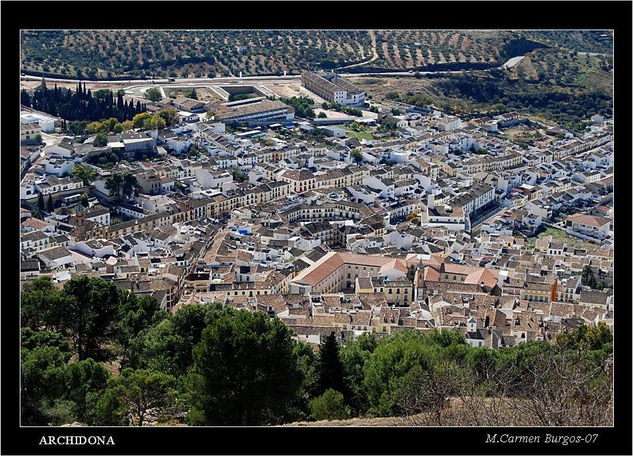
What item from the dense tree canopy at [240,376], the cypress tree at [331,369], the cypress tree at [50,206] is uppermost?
the dense tree canopy at [240,376]

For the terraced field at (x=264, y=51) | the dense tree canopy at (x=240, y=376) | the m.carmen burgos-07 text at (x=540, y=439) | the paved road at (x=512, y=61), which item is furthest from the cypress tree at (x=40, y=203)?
the paved road at (x=512, y=61)

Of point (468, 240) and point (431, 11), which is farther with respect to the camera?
point (468, 240)

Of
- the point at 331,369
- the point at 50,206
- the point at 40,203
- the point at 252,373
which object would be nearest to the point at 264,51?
the point at 50,206

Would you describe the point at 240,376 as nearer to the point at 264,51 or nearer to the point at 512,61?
the point at 264,51

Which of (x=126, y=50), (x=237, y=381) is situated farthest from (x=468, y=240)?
(x=126, y=50)

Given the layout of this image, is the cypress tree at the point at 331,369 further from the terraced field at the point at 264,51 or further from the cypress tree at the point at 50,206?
the terraced field at the point at 264,51

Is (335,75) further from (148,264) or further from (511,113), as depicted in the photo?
(148,264)

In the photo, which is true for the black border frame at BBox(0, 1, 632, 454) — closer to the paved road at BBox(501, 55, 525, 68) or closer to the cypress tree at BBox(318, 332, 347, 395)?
the cypress tree at BBox(318, 332, 347, 395)
